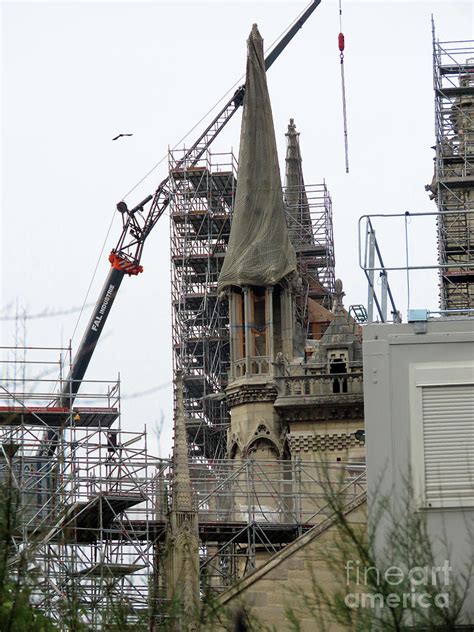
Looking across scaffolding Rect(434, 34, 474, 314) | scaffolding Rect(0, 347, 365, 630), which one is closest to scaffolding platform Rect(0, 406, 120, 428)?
scaffolding Rect(0, 347, 365, 630)

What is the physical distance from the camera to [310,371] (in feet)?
215

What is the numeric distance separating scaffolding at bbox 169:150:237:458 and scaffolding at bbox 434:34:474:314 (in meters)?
9.32

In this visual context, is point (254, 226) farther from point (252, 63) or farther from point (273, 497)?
point (273, 497)

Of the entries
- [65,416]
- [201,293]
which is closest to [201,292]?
[201,293]

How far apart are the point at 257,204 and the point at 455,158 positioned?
22.7ft

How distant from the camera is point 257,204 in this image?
71812 millimetres

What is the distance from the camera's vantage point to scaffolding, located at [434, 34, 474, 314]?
7169 cm

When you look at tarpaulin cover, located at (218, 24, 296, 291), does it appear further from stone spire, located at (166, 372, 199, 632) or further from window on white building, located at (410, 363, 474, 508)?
window on white building, located at (410, 363, 474, 508)

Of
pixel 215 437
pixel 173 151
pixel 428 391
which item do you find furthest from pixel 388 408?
pixel 173 151

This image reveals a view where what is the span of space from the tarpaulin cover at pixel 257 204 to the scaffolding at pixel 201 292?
7448 millimetres

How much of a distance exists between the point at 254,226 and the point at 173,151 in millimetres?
15431

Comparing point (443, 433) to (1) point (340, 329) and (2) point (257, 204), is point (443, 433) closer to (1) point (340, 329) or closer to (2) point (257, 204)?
(1) point (340, 329)

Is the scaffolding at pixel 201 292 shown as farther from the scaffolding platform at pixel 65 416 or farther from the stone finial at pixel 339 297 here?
the scaffolding platform at pixel 65 416

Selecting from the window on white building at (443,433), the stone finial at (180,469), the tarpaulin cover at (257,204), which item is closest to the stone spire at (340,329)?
the tarpaulin cover at (257,204)
